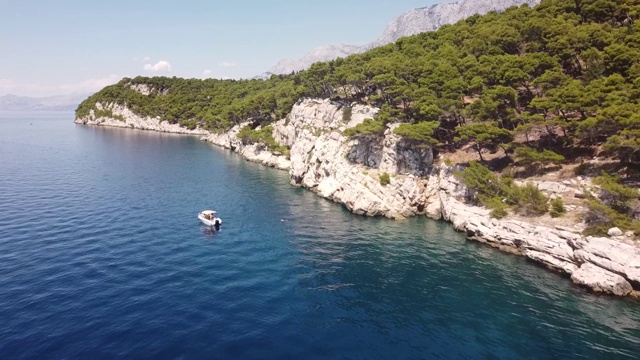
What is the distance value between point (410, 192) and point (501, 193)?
52.1ft

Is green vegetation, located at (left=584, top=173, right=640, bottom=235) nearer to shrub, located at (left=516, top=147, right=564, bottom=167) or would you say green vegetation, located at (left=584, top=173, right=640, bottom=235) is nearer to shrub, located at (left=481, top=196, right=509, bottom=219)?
shrub, located at (left=516, top=147, right=564, bottom=167)

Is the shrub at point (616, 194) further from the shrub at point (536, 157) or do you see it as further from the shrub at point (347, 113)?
the shrub at point (347, 113)

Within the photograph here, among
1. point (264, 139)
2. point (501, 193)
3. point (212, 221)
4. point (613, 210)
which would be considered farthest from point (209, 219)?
point (264, 139)

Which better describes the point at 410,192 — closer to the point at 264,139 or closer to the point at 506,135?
the point at 506,135

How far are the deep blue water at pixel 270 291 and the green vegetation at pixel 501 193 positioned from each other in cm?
729

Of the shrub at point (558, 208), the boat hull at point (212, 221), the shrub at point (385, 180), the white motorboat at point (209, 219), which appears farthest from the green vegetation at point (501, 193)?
the white motorboat at point (209, 219)

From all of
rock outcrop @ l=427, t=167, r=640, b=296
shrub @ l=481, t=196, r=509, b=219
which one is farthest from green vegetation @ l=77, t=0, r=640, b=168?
rock outcrop @ l=427, t=167, r=640, b=296

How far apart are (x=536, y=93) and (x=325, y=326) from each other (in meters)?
65.4

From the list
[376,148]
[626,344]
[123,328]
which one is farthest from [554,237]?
[123,328]

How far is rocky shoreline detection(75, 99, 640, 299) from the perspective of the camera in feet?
131

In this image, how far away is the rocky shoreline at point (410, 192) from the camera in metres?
40.0

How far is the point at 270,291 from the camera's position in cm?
3841

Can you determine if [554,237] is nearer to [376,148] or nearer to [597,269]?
[597,269]

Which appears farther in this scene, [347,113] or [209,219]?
[347,113]
